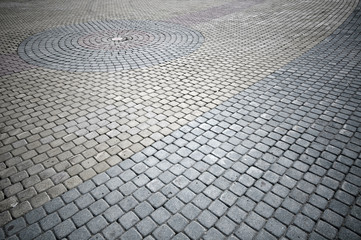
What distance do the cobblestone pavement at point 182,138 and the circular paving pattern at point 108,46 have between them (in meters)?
0.08

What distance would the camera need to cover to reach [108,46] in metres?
8.48

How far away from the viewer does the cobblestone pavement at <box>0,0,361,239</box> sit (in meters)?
3.00

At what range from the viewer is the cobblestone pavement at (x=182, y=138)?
300cm

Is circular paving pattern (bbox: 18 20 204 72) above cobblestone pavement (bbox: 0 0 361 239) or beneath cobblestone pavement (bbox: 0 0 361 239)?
above

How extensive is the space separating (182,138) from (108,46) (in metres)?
5.83

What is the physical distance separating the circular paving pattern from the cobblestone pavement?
0.08 metres

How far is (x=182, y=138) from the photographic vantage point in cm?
429

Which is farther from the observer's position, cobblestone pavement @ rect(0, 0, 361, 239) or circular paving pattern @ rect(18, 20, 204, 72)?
circular paving pattern @ rect(18, 20, 204, 72)

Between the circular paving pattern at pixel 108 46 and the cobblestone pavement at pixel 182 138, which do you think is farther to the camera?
the circular paving pattern at pixel 108 46

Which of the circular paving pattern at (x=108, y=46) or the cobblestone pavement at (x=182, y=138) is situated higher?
the circular paving pattern at (x=108, y=46)

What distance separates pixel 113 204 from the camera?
318 centimetres

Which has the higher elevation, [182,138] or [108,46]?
[108,46]

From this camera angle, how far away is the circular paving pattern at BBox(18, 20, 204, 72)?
7.27m

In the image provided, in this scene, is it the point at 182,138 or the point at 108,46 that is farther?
the point at 108,46
